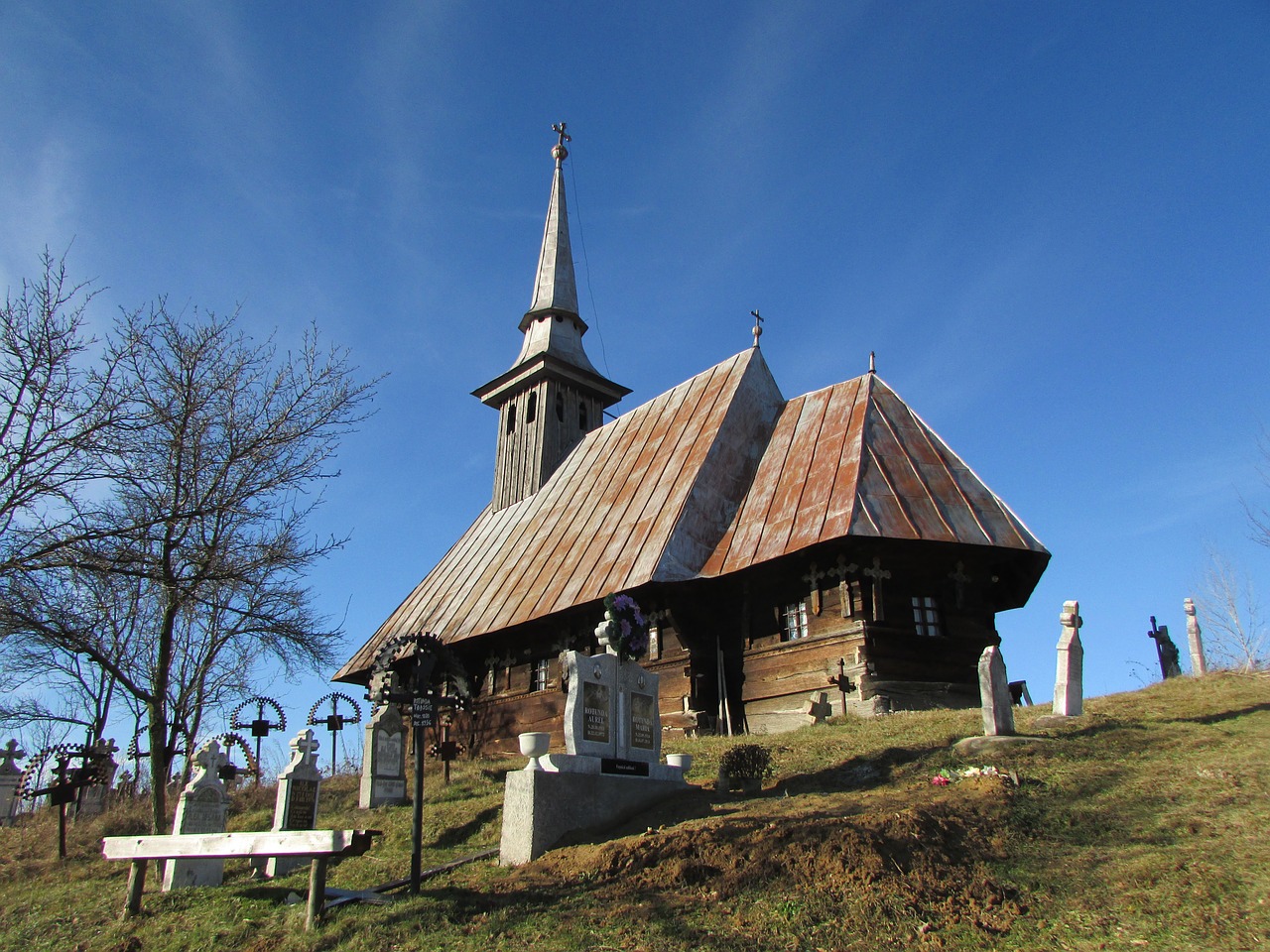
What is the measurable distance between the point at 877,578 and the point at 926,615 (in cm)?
132

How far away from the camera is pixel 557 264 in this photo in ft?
113

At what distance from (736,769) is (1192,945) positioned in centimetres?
583

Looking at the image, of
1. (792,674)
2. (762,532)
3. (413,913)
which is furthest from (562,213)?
(413,913)

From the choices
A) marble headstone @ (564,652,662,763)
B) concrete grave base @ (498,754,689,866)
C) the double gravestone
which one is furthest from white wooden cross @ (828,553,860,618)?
concrete grave base @ (498,754,689,866)

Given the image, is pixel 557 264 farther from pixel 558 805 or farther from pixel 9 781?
pixel 558 805

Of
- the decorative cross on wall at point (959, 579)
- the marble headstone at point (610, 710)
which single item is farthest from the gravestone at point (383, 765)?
the decorative cross on wall at point (959, 579)

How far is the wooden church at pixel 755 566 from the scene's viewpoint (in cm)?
1648

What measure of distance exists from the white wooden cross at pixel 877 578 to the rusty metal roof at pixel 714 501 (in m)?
0.92

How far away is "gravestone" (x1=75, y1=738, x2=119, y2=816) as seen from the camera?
49.1 ft

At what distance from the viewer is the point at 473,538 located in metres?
29.1

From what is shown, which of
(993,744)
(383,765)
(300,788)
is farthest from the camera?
(383,765)

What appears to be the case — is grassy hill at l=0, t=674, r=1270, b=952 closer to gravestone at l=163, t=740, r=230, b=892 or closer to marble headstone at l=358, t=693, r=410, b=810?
gravestone at l=163, t=740, r=230, b=892

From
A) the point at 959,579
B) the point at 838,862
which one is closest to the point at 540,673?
the point at 959,579

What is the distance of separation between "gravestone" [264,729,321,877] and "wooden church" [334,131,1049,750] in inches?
284
